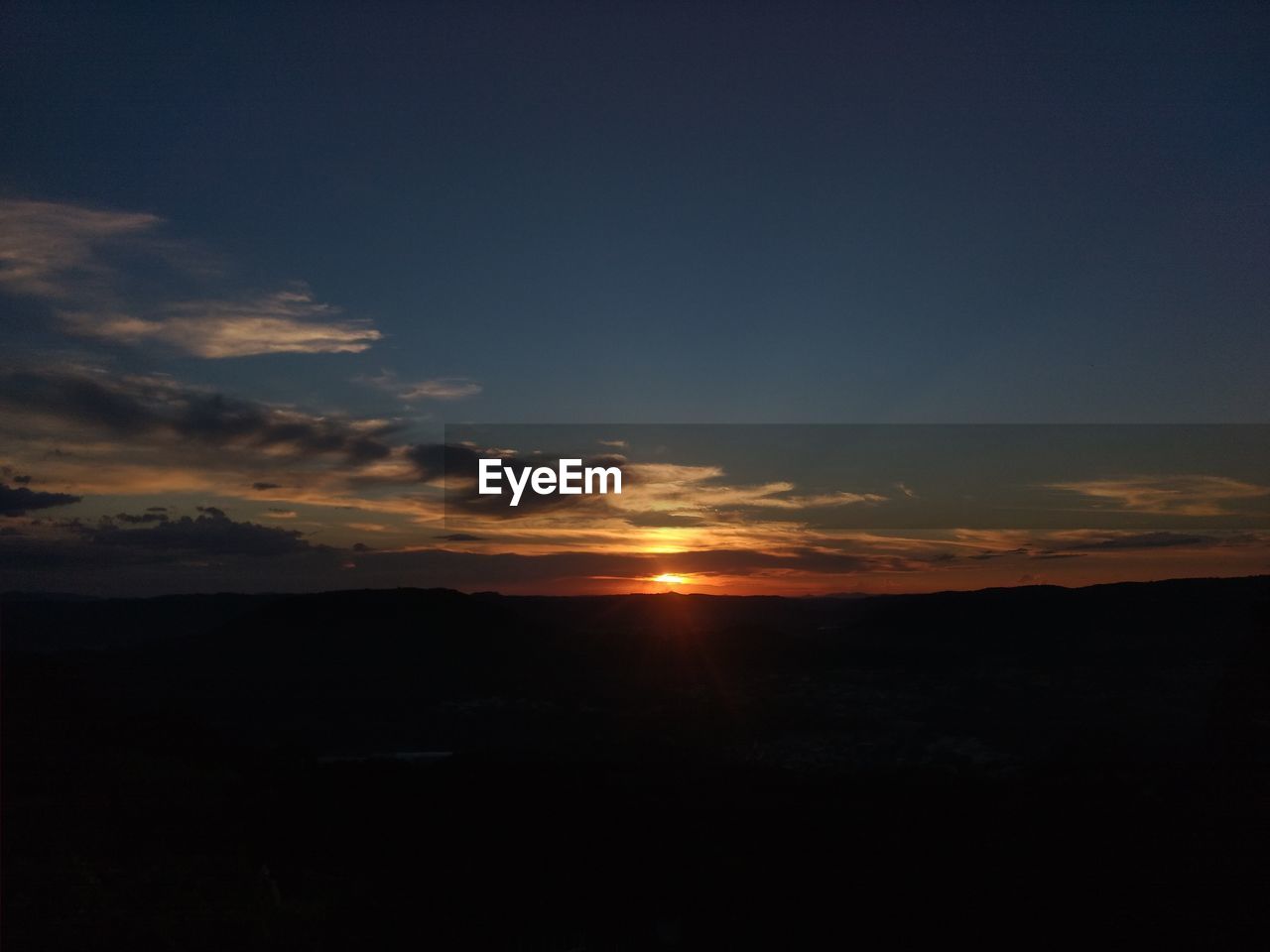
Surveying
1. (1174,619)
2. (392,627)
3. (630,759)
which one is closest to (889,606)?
(1174,619)

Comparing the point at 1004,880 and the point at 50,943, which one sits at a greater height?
the point at 50,943

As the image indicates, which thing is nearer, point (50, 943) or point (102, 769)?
point (50, 943)

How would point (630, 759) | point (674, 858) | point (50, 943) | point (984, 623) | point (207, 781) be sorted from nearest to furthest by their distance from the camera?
1. point (50, 943)
2. point (207, 781)
3. point (674, 858)
4. point (630, 759)
5. point (984, 623)

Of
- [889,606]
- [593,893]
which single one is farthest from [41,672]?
[889,606]

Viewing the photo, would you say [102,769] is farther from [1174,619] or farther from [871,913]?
[1174,619]

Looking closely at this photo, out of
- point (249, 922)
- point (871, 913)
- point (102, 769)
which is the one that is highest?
point (102, 769)

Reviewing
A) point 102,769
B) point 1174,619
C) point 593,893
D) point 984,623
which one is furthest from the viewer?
point 984,623

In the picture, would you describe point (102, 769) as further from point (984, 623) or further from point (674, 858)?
point (984, 623)
